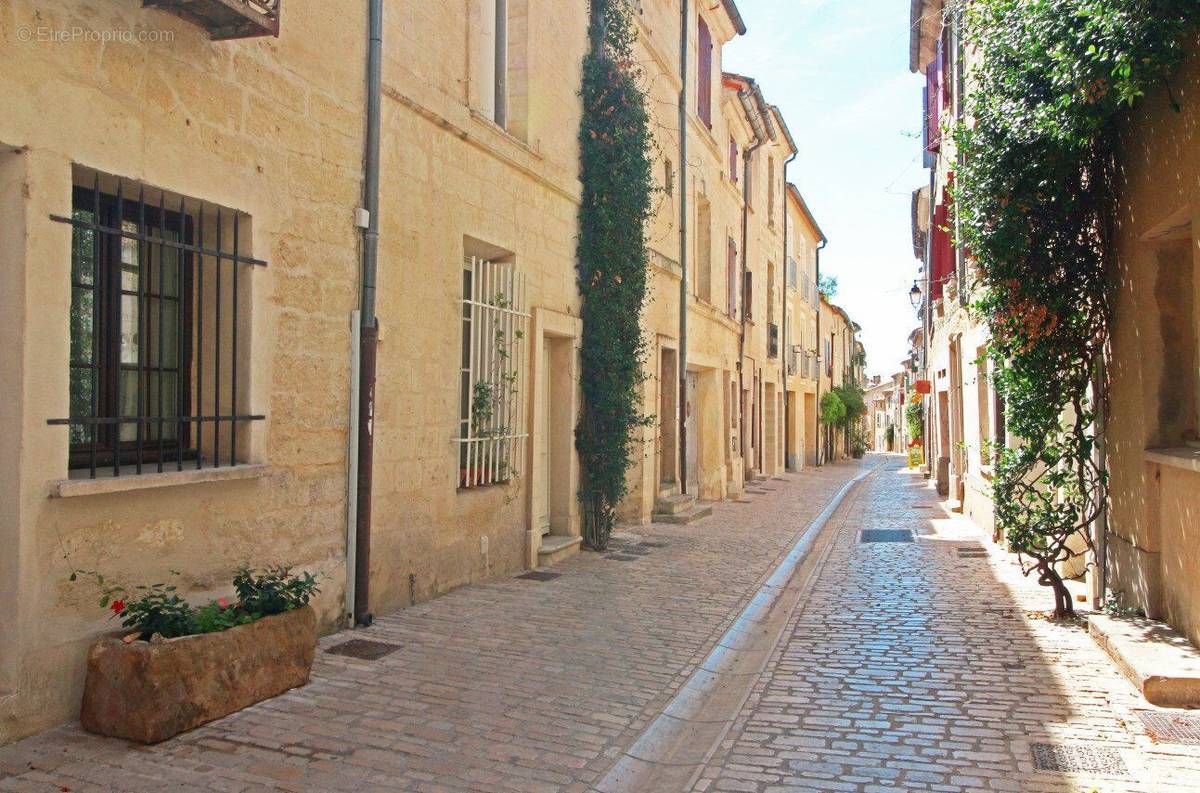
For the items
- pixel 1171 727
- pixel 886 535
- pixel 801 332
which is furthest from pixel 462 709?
pixel 801 332

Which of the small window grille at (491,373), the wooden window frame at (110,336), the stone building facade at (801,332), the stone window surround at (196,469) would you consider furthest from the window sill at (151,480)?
the stone building facade at (801,332)

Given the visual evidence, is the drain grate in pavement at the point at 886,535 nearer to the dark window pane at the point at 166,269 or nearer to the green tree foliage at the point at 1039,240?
the green tree foliage at the point at 1039,240

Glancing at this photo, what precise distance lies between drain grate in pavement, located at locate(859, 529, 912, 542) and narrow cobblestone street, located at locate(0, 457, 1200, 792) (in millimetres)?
3624

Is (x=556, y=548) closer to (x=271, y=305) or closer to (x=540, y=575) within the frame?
(x=540, y=575)

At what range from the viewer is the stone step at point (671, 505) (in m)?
13.0

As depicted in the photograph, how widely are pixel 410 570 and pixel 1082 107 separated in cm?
553

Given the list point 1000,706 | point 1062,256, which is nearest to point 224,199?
point 1000,706

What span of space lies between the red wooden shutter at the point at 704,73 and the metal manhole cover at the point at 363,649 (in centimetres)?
1244

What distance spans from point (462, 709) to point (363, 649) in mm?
1244

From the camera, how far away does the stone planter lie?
12.5 ft

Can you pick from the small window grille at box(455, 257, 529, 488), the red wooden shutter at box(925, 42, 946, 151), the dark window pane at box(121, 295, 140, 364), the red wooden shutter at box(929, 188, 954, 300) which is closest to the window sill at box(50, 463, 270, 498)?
the dark window pane at box(121, 295, 140, 364)

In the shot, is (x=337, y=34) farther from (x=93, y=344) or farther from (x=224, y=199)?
(x=93, y=344)

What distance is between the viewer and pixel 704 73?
16469 mm

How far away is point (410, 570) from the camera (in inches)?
263
